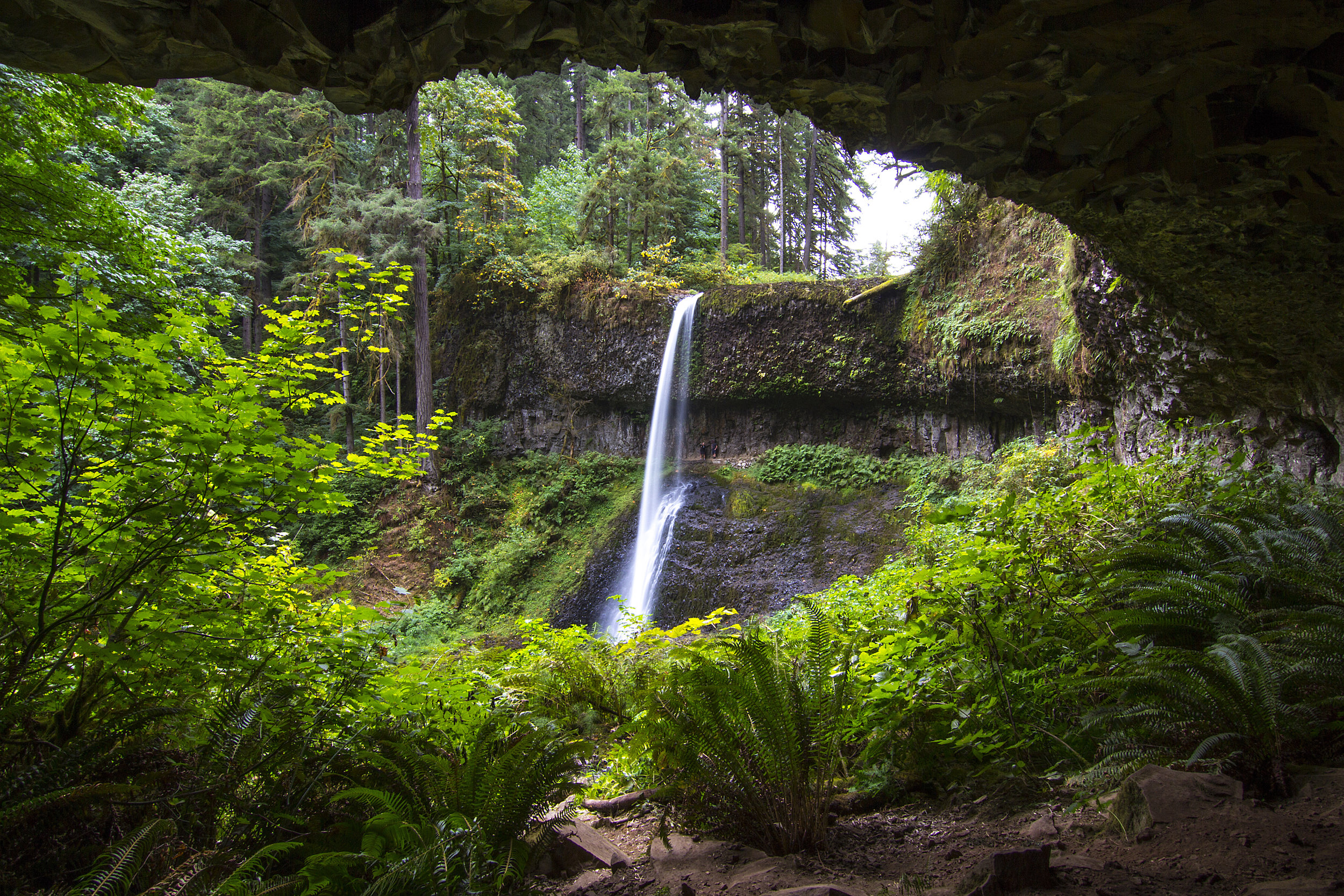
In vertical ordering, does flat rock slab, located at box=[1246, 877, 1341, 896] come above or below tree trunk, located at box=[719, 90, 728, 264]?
below

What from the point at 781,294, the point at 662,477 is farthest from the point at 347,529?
the point at 781,294

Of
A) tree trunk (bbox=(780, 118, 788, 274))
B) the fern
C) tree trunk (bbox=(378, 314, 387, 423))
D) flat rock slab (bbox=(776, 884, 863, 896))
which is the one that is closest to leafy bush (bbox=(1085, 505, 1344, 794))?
flat rock slab (bbox=(776, 884, 863, 896))

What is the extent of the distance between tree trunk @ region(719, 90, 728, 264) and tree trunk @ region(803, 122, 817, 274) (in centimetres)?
410

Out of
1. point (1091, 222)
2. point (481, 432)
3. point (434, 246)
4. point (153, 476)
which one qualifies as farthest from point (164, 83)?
point (1091, 222)

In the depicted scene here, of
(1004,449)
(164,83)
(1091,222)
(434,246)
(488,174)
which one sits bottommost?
(1004,449)

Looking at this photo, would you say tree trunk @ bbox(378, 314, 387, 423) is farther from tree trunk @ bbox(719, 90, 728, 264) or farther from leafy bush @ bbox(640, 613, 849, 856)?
leafy bush @ bbox(640, 613, 849, 856)

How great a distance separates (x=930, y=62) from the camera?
266 centimetres

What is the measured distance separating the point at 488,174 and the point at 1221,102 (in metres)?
17.7

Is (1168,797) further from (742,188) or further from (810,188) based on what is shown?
(810,188)

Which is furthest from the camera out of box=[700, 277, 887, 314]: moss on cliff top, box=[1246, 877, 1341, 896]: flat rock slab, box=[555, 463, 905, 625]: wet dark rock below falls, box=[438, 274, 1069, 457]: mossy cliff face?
box=[700, 277, 887, 314]: moss on cliff top

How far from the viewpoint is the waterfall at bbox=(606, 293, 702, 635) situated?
13203 millimetres

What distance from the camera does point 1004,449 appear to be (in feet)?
39.7

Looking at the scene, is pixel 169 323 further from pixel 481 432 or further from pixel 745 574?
pixel 481 432

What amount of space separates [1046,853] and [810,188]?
26.2 m
